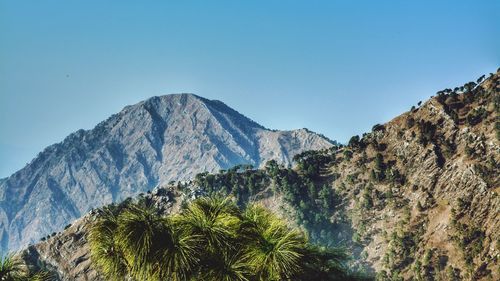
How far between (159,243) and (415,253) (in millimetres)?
128236

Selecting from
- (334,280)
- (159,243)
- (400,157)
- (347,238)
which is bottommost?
(334,280)

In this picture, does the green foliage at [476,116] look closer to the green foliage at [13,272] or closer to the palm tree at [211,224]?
the palm tree at [211,224]

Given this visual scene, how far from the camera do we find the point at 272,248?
1288cm

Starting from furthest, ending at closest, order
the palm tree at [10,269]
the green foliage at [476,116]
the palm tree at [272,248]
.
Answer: the green foliage at [476,116] < the palm tree at [272,248] < the palm tree at [10,269]

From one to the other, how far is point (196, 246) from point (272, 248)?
2.30 meters

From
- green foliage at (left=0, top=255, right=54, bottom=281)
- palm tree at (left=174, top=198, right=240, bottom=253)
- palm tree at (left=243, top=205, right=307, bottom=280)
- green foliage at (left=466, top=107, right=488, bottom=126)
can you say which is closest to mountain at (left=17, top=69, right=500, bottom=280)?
green foliage at (left=466, top=107, right=488, bottom=126)

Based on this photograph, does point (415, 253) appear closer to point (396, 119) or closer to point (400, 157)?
point (400, 157)

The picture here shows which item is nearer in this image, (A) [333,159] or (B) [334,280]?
(B) [334,280]

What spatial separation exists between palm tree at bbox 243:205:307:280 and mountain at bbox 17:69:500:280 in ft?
301

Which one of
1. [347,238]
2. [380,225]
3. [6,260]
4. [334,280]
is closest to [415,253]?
[380,225]

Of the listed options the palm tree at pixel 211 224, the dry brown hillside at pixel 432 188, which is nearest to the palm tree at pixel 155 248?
the palm tree at pixel 211 224

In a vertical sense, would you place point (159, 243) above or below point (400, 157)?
below

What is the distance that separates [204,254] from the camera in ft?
42.0

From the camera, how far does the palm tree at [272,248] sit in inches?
493
